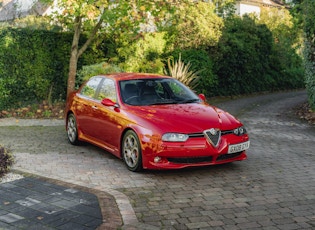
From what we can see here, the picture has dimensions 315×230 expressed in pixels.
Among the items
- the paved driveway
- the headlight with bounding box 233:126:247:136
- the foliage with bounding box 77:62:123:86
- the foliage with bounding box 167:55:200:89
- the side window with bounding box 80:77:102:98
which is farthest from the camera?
the foliage with bounding box 167:55:200:89

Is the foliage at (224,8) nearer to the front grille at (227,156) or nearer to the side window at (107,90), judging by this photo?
the side window at (107,90)

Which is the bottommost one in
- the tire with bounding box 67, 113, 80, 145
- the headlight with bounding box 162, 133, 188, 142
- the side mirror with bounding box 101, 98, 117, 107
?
the tire with bounding box 67, 113, 80, 145

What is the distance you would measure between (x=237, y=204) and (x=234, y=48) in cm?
1630

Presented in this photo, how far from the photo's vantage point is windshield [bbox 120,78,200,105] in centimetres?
819

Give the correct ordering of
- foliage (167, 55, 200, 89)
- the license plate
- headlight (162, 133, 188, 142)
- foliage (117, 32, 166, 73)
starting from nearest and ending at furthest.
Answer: headlight (162, 133, 188, 142) → the license plate → foliage (117, 32, 166, 73) → foliage (167, 55, 200, 89)

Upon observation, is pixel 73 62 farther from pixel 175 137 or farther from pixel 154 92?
pixel 175 137

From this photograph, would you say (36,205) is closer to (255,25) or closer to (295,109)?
(295,109)

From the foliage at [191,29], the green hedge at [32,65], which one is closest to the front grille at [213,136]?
the green hedge at [32,65]

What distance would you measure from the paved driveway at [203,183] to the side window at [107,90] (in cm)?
115

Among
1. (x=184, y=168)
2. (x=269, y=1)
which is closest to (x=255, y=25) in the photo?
(x=184, y=168)

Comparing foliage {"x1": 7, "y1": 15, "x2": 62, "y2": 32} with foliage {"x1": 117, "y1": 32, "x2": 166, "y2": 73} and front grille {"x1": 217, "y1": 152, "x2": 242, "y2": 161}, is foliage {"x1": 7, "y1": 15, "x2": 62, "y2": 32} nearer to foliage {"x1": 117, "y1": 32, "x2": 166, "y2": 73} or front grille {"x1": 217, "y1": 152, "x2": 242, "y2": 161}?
foliage {"x1": 117, "y1": 32, "x2": 166, "y2": 73}

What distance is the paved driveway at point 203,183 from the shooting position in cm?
525

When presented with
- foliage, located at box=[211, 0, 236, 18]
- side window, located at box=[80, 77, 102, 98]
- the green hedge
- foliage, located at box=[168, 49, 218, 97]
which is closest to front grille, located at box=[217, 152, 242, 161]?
side window, located at box=[80, 77, 102, 98]

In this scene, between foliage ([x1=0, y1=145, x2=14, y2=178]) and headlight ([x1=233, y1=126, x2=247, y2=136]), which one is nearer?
foliage ([x1=0, y1=145, x2=14, y2=178])
